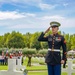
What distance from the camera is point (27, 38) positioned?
122m

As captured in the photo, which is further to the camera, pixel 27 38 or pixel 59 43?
pixel 27 38

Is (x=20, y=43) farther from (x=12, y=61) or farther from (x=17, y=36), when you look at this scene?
(x=12, y=61)

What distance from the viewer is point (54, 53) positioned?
26.0 feet

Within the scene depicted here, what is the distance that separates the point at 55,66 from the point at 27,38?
113939 mm

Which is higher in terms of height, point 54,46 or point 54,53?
point 54,46

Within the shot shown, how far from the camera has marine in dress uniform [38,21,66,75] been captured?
25.5 ft

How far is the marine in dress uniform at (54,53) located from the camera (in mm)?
7777

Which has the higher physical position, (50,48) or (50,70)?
(50,48)

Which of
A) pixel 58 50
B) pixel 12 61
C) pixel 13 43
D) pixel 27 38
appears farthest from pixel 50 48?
pixel 27 38

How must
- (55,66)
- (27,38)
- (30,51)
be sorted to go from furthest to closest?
1. (27,38)
2. (30,51)
3. (55,66)

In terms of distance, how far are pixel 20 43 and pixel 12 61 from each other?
104 metres

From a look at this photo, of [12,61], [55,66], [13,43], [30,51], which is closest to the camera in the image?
[12,61]

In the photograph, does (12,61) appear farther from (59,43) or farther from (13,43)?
(13,43)

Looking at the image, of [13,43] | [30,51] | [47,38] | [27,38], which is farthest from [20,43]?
[47,38]
